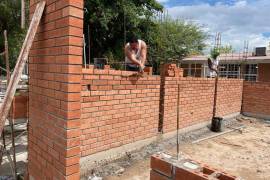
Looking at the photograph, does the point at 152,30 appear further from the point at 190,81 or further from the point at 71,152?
the point at 71,152

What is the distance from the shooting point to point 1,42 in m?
14.5

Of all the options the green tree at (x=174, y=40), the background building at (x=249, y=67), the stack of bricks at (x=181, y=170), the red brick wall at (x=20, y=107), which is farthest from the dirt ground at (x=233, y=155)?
the green tree at (x=174, y=40)

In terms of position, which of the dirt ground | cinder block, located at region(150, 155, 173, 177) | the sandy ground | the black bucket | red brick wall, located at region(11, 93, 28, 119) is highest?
red brick wall, located at region(11, 93, 28, 119)

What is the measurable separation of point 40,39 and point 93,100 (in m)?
1.58

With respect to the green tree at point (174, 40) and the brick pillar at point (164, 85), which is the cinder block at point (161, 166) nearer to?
the brick pillar at point (164, 85)

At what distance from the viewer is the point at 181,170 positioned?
2480 millimetres

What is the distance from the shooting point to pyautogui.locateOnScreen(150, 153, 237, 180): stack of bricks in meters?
2.36

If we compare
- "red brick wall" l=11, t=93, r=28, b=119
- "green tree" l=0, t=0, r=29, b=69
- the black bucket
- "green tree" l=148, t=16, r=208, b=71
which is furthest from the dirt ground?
"green tree" l=148, t=16, r=208, b=71

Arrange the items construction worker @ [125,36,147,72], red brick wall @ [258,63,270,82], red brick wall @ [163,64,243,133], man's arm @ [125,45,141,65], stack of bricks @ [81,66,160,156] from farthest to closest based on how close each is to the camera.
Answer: red brick wall @ [258,63,270,82] < red brick wall @ [163,64,243,133] < construction worker @ [125,36,147,72] < man's arm @ [125,45,141,65] < stack of bricks @ [81,66,160,156]

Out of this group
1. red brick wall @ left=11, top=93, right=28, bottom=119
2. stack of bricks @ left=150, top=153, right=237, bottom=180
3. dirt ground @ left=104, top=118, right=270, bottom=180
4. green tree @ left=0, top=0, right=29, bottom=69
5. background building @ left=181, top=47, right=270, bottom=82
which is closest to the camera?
stack of bricks @ left=150, top=153, right=237, bottom=180

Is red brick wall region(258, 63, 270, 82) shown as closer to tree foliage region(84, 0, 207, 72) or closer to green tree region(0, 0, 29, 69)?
tree foliage region(84, 0, 207, 72)

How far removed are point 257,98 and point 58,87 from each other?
29.8 feet

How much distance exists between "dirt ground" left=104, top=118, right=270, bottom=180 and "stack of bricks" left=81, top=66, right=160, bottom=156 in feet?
2.00

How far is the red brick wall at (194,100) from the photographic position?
583 centimetres
